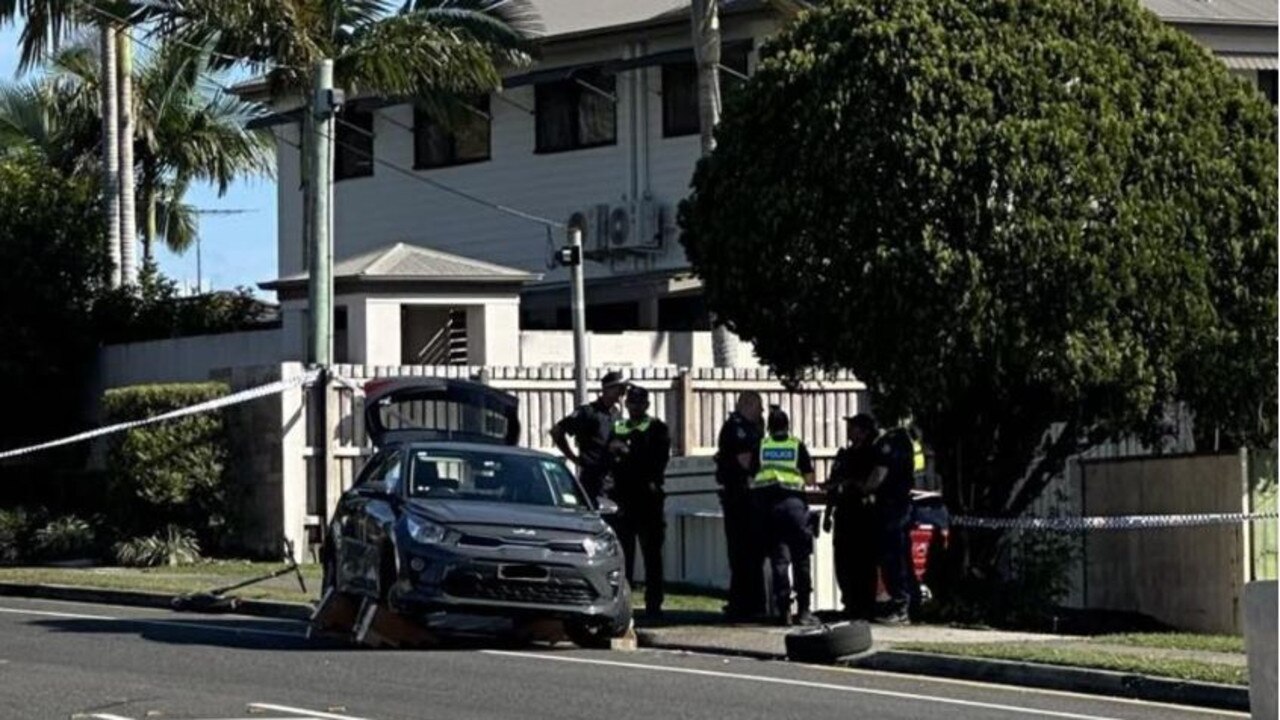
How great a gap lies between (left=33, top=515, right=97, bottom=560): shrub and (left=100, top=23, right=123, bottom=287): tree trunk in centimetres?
803

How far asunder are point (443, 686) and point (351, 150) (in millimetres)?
29189

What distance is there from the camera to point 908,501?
20.9 m

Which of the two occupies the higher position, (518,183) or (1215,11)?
(1215,11)

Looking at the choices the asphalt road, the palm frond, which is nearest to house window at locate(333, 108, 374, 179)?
the palm frond

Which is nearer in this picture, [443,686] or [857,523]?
[443,686]

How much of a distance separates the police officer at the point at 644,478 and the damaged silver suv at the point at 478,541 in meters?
1.34

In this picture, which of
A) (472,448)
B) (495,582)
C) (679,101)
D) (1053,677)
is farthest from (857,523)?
(679,101)

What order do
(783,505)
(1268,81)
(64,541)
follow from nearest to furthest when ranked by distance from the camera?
(783,505), (64,541), (1268,81)

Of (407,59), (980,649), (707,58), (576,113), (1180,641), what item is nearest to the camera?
(980,649)

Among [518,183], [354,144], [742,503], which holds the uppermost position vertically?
[354,144]

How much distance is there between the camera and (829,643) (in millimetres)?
18422

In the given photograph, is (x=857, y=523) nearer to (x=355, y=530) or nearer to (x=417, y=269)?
(x=355, y=530)

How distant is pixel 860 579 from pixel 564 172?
2103 cm

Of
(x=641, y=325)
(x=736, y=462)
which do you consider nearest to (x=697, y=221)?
(x=736, y=462)
